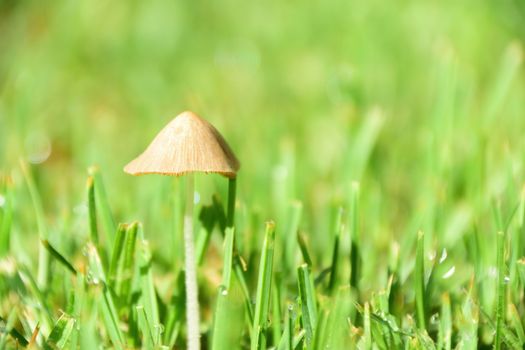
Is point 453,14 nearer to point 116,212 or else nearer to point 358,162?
point 358,162

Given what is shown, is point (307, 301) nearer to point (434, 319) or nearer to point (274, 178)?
point (434, 319)

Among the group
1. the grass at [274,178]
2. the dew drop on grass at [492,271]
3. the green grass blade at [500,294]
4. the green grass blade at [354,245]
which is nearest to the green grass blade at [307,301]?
the grass at [274,178]

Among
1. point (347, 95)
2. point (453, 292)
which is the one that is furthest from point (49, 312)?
point (347, 95)

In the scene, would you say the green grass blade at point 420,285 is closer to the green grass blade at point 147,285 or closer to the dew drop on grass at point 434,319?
the dew drop on grass at point 434,319

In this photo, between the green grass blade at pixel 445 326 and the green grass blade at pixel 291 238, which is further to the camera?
the green grass blade at pixel 291 238

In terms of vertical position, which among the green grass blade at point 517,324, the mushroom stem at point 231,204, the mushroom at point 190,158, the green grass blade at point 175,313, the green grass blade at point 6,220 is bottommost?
the green grass blade at point 175,313

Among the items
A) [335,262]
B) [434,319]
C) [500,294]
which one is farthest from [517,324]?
[335,262]

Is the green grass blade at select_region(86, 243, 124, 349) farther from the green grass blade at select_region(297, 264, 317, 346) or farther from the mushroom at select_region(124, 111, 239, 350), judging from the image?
the green grass blade at select_region(297, 264, 317, 346)
